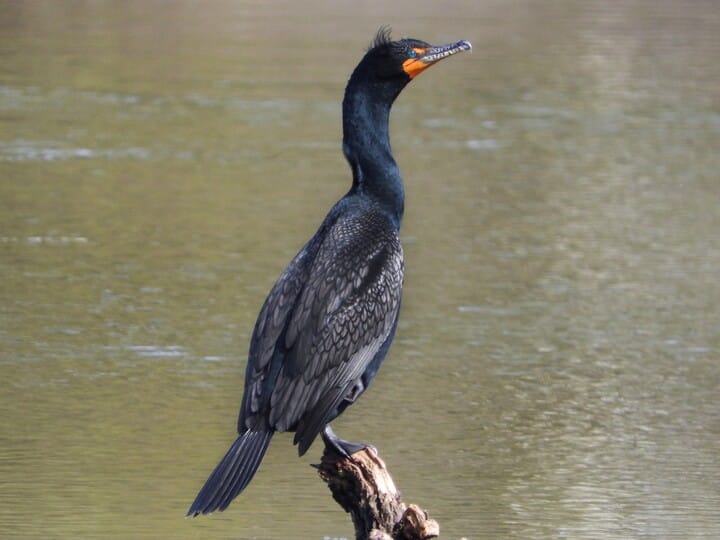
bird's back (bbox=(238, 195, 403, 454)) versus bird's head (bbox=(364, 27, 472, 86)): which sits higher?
bird's head (bbox=(364, 27, 472, 86))

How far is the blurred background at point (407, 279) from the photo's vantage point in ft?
21.4

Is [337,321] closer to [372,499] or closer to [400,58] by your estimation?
[372,499]

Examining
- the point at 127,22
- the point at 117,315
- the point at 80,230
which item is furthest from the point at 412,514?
the point at 127,22

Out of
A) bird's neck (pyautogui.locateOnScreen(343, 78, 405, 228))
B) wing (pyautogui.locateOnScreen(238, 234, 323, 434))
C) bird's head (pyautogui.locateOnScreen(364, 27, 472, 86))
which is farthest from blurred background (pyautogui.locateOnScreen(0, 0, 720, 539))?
bird's head (pyautogui.locateOnScreen(364, 27, 472, 86))

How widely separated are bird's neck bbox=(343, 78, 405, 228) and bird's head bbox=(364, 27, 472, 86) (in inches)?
3.0

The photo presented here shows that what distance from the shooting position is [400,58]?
18.4 ft

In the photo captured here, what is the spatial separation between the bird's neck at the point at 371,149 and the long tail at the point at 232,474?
1.02m

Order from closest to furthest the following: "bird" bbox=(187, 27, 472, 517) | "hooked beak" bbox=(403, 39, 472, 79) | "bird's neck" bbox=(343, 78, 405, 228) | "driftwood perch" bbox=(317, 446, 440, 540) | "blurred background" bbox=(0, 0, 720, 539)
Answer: "driftwood perch" bbox=(317, 446, 440, 540) < "bird" bbox=(187, 27, 472, 517) < "bird's neck" bbox=(343, 78, 405, 228) < "hooked beak" bbox=(403, 39, 472, 79) < "blurred background" bbox=(0, 0, 720, 539)

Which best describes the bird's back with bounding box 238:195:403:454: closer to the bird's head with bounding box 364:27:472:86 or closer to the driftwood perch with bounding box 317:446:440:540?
the driftwood perch with bounding box 317:446:440:540

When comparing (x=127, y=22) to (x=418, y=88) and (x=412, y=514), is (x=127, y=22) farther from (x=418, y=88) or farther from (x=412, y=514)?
(x=412, y=514)

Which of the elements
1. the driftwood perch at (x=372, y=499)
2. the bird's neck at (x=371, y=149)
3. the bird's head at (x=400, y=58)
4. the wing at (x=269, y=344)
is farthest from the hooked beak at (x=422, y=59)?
the driftwood perch at (x=372, y=499)

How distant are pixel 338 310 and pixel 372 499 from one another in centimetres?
65

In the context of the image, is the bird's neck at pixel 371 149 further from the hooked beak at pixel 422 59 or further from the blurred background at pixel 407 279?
the blurred background at pixel 407 279

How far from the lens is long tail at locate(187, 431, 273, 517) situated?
4738mm
